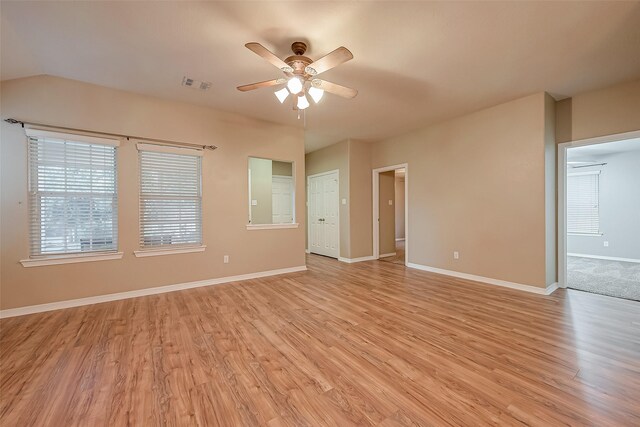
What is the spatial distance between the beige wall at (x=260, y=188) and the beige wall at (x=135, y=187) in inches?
55.1

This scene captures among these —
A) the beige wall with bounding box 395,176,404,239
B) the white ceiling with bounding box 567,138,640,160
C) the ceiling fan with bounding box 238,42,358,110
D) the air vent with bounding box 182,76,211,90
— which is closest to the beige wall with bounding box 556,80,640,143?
the white ceiling with bounding box 567,138,640,160

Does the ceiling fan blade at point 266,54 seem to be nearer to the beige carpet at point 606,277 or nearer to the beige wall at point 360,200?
the beige wall at point 360,200

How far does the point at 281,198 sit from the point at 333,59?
17.4ft

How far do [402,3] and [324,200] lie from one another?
4885mm

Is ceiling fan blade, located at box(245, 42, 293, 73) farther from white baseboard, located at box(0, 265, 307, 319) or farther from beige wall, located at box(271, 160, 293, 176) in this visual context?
beige wall, located at box(271, 160, 293, 176)

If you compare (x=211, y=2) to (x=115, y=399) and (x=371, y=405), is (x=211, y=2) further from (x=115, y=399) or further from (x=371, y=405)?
(x=371, y=405)

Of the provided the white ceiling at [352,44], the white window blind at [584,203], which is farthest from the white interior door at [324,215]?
the white window blind at [584,203]

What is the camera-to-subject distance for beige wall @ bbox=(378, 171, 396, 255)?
634 cm

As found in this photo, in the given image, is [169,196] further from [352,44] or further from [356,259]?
[356,259]

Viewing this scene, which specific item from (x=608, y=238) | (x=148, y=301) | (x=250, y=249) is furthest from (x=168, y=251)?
(x=608, y=238)

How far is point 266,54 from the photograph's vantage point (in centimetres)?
216

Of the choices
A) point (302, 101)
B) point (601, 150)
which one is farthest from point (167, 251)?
point (601, 150)

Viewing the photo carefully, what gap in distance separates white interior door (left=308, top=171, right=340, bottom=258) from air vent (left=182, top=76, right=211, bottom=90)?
3.54 metres

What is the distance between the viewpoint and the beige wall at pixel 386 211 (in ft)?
20.8
